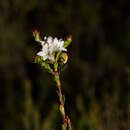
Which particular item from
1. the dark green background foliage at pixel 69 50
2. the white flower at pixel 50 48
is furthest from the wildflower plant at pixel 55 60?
the dark green background foliage at pixel 69 50

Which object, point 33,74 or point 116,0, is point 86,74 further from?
point 116,0

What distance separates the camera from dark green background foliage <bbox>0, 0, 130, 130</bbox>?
7289mm

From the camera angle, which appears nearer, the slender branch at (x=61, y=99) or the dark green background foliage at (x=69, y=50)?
the slender branch at (x=61, y=99)

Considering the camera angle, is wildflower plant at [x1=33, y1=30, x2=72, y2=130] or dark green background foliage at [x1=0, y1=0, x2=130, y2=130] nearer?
wildflower plant at [x1=33, y1=30, x2=72, y2=130]

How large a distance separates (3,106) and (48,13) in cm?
203

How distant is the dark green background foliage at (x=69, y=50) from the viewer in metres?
7.29

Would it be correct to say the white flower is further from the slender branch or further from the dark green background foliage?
the dark green background foliage

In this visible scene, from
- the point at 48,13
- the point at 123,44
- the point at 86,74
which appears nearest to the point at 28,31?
the point at 48,13

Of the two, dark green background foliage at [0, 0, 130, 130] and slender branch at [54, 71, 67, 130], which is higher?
dark green background foliage at [0, 0, 130, 130]

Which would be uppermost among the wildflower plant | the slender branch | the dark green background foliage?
the dark green background foliage

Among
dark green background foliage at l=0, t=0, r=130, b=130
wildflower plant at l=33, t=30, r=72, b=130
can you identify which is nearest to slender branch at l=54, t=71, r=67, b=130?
wildflower plant at l=33, t=30, r=72, b=130

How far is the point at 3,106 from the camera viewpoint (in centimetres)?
744

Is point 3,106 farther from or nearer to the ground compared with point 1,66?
nearer to the ground

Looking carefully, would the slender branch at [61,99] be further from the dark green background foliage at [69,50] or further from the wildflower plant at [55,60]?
the dark green background foliage at [69,50]
